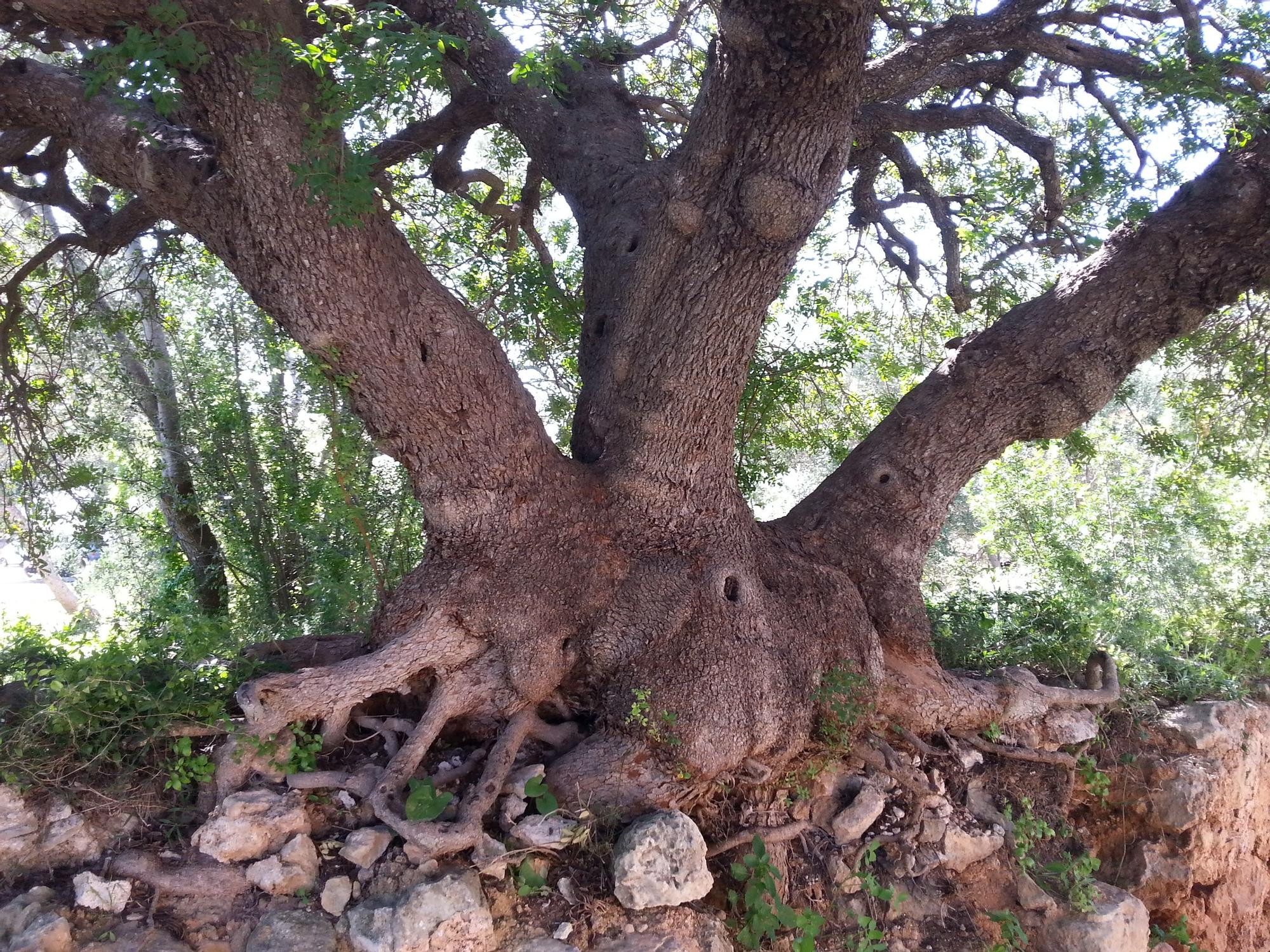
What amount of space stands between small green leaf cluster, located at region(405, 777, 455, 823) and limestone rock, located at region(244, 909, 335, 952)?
415mm

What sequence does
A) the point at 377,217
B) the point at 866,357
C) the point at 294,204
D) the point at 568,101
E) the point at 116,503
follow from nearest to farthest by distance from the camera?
the point at 294,204, the point at 377,217, the point at 568,101, the point at 116,503, the point at 866,357

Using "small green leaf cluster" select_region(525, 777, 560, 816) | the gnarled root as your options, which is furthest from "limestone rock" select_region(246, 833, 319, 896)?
the gnarled root

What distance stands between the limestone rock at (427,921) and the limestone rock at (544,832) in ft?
0.79

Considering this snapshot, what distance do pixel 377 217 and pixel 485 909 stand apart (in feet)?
8.91

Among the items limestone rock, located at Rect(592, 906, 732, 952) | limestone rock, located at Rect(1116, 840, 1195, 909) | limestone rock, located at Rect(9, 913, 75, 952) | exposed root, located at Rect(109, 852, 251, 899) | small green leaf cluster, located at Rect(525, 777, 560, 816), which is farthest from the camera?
limestone rock, located at Rect(1116, 840, 1195, 909)

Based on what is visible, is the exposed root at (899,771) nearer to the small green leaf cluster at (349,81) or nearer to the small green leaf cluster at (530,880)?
the small green leaf cluster at (530,880)

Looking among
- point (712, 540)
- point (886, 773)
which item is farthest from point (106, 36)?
point (886, 773)

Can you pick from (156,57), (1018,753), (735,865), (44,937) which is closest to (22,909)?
(44,937)

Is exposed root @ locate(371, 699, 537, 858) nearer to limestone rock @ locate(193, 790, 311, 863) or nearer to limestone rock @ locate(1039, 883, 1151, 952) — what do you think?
limestone rock @ locate(193, 790, 311, 863)

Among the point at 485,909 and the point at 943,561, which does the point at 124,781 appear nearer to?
the point at 485,909

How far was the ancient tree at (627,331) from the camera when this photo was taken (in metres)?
3.15

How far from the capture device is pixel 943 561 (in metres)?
10.5

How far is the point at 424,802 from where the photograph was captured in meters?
2.90

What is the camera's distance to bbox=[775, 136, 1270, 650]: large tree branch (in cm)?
367
